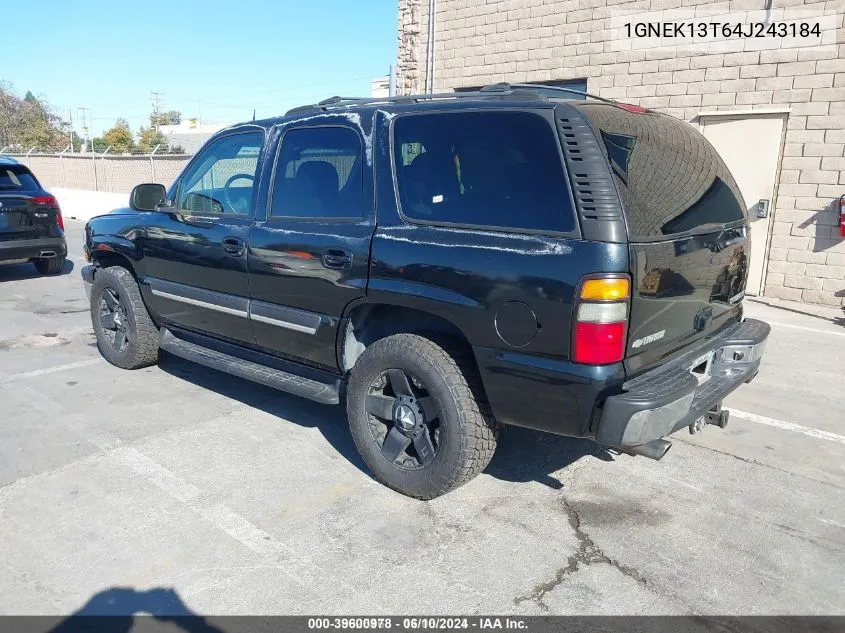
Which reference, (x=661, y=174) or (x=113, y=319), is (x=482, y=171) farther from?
(x=113, y=319)

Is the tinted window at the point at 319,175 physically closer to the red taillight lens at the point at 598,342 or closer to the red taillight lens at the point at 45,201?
the red taillight lens at the point at 598,342

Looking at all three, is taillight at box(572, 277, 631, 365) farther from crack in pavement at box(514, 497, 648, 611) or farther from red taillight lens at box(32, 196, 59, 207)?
red taillight lens at box(32, 196, 59, 207)

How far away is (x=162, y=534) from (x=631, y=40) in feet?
30.4

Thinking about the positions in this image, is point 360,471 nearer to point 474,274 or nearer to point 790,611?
point 474,274

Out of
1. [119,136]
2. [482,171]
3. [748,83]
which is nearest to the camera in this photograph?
[482,171]

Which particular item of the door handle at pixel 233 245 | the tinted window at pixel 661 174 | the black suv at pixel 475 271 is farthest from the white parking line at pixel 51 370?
the tinted window at pixel 661 174

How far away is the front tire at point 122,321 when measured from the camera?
17.1 feet

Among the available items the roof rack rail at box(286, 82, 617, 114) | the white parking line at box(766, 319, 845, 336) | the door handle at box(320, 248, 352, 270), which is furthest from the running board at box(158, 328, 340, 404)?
the white parking line at box(766, 319, 845, 336)

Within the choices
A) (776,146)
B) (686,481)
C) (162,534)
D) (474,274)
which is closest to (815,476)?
(686,481)

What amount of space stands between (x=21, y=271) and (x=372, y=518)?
9412mm

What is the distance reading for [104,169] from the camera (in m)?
21.0

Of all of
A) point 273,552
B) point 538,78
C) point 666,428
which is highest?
point 538,78

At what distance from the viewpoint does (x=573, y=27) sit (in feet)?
→ 33.4

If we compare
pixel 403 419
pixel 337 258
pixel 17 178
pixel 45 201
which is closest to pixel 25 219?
pixel 45 201
